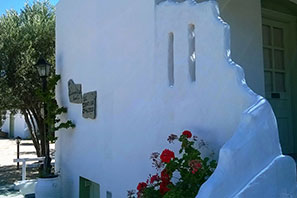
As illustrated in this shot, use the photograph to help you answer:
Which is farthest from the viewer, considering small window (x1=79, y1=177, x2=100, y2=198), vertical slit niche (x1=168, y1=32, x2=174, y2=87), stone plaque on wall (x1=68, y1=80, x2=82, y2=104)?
stone plaque on wall (x1=68, y1=80, x2=82, y2=104)

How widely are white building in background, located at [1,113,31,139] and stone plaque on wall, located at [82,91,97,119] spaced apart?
1001 inches

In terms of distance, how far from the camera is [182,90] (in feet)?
12.3

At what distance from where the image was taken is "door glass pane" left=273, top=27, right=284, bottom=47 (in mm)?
5426

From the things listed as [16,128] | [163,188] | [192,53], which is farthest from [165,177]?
[16,128]

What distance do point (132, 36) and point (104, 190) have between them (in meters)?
2.77

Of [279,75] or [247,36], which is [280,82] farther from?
[247,36]

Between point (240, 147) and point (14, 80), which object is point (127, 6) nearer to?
point (240, 147)

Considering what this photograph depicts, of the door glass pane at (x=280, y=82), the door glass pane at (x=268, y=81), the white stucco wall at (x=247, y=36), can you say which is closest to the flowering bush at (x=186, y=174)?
the white stucco wall at (x=247, y=36)

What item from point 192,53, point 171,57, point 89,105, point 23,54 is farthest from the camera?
point 23,54

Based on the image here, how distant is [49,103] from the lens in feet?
25.3

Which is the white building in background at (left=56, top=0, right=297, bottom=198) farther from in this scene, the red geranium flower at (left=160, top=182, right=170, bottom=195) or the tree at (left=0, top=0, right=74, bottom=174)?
the tree at (left=0, top=0, right=74, bottom=174)

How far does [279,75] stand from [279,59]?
0.29 m

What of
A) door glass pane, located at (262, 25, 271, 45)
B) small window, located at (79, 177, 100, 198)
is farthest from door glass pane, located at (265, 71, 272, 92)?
small window, located at (79, 177, 100, 198)

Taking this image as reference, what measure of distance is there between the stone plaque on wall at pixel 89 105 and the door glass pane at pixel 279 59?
341 centimetres
